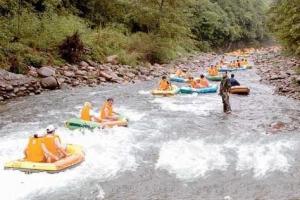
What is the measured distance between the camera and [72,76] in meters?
25.8

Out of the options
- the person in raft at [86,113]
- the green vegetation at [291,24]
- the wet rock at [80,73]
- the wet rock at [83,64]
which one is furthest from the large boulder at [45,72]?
the green vegetation at [291,24]

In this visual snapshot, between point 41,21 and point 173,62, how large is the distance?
→ 498 inches

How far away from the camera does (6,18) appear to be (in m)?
28.2

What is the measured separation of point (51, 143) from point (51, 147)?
7.0 inches

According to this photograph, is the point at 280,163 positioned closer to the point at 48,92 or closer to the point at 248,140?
the point at 248,140

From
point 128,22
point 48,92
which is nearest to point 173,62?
point 128,22

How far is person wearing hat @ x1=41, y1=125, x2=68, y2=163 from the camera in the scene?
12.0 m

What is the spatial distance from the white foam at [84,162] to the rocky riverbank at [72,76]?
279 inches

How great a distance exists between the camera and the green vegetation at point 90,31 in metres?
26.5

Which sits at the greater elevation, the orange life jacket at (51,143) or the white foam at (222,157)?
the orange life jacket at (51,143)

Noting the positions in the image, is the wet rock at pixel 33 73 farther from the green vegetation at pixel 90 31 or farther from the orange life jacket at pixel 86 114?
the orange life jacket at pixel 86 114

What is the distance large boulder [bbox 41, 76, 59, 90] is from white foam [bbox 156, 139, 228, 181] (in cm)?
1073

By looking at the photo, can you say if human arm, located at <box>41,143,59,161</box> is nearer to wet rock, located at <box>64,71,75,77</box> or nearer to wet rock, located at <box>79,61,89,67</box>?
wet rock, located at <box>64,71,75,77</box>

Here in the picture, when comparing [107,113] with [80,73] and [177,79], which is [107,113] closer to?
[80,73]
